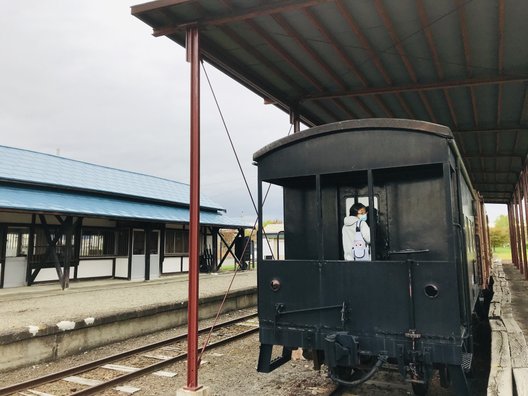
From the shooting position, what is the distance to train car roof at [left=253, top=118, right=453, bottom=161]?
419 cm

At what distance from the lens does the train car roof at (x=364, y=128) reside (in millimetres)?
4191

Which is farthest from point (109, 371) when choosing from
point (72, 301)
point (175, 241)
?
point (175, 241)

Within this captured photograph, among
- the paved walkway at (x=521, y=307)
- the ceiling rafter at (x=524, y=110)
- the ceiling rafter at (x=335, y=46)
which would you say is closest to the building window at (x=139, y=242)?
the ceiling rafter at (x=335, y=46)

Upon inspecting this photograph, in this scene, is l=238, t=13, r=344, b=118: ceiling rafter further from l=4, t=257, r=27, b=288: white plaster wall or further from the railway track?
l=4, t=257, r=27, b=288: white plaster wall

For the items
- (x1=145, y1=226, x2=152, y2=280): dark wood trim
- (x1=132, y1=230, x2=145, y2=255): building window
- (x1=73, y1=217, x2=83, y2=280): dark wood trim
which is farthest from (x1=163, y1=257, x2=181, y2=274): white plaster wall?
(x1=73, y1=217, x2=83, y2=280): dark wood trim

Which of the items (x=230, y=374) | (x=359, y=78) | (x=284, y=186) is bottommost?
(x=230, y=374)

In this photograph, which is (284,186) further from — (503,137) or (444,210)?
(503,137)

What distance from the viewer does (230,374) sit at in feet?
22.2

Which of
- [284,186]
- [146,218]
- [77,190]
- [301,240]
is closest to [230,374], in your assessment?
[301,240]

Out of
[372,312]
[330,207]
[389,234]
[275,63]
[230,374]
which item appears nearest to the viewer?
[372,312]

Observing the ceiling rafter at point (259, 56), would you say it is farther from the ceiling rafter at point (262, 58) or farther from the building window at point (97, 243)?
the building window at point (97, 243)

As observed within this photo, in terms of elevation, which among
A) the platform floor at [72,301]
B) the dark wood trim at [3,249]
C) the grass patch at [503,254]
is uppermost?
the dark wood trim at [3,249]

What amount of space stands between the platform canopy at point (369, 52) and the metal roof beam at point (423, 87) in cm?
2

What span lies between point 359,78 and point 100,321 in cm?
726
